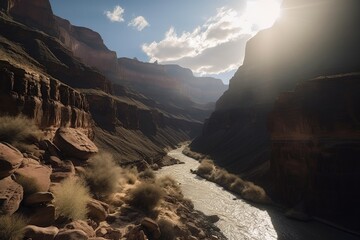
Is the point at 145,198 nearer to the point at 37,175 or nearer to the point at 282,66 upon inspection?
the point at 37,175

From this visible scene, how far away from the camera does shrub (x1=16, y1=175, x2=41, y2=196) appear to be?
28.6 feet

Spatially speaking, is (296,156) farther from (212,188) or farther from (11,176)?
(11,176)

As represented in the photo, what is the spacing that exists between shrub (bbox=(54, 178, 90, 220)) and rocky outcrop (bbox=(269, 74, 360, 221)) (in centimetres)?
2159

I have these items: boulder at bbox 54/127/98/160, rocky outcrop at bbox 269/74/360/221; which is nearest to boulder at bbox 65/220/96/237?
boulder at bbox 54/127/98/160

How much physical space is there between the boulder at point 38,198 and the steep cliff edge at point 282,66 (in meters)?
33.7

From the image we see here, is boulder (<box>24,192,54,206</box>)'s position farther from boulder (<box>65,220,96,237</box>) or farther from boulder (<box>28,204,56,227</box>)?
boulder (<box>65,220,96,237</box>)

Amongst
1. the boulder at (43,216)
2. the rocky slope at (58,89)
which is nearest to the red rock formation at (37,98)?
the rocky slope at (58,89)

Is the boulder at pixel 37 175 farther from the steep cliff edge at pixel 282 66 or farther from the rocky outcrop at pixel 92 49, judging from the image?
the rocky outcrop at pixel 92 49

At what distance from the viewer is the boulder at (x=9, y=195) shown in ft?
24.5

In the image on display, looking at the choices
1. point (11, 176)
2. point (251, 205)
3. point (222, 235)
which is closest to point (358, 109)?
point (251, 205)

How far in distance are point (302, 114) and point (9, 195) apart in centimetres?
2640

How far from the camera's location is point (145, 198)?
51.2 feet

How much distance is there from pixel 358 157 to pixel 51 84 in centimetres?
2708

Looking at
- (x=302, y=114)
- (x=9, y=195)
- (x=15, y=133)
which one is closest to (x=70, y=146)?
(x=15, y=133)
